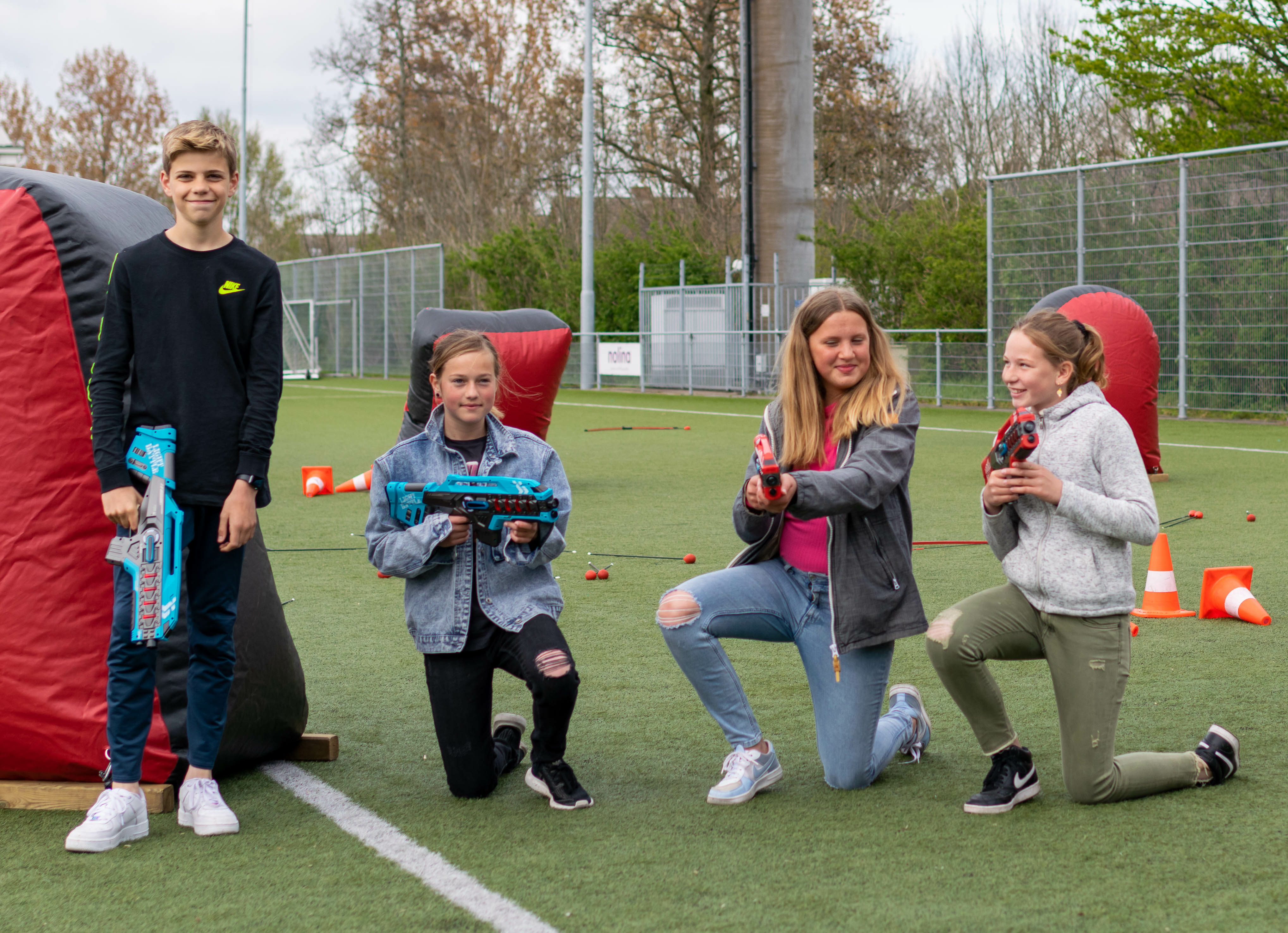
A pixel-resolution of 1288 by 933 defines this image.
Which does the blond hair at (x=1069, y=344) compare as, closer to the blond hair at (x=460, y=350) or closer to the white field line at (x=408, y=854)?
the blond hair at (x=460, y=350)

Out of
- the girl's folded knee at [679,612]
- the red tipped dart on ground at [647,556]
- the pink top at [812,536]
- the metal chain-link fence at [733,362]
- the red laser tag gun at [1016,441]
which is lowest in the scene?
the red tipped dart on ground at [647,556]

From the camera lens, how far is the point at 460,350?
4012 mm

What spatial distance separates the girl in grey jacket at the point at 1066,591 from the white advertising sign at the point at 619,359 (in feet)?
79.0

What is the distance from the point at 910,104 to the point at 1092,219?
55.3ft

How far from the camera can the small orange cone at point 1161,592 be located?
6.18 metres

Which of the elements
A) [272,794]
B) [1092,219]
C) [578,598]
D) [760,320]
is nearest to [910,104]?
[760,320]

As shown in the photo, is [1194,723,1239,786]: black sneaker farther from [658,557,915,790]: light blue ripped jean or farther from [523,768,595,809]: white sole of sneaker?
[523,768,595,809]: white sole of sneaker

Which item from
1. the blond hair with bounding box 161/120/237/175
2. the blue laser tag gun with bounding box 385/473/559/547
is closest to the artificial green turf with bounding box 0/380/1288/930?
the blue laser tag gun with bounding box 385/473/559/547

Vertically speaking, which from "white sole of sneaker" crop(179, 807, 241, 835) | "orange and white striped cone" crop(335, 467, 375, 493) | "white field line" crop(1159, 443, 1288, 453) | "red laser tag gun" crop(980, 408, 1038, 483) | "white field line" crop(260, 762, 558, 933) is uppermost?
"red laser tag gun" crop(980, 408, 1038, 483)

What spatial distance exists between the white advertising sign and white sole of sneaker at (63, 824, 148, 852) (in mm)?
24355

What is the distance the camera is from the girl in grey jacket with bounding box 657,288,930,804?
3.81m

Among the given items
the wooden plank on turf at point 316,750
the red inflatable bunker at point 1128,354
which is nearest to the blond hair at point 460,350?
the wooden plank on turf at point 316,750

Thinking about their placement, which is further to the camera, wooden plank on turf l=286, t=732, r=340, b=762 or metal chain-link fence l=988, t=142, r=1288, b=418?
metal chain-link fence l=988, t=142, r=1288, b=418

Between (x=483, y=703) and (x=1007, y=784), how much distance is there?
1.48m
